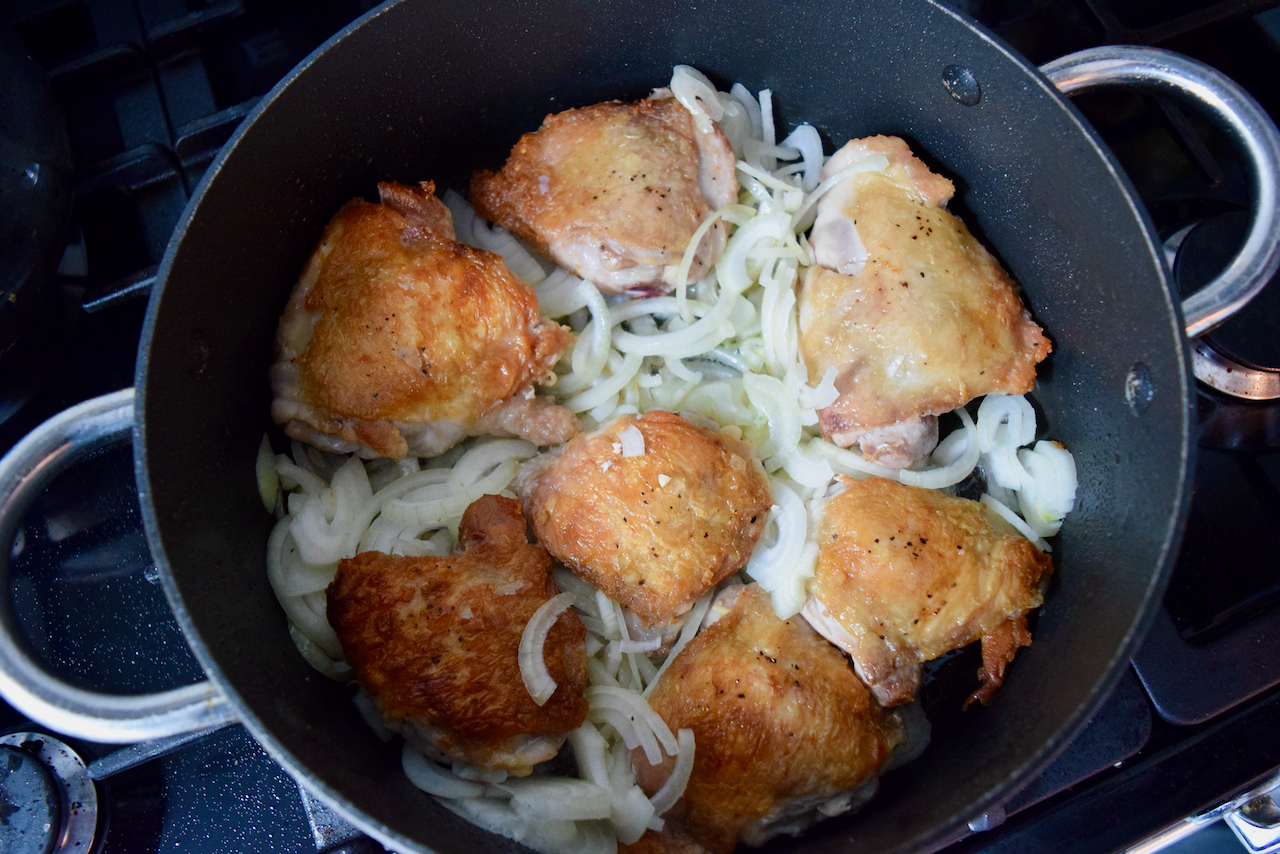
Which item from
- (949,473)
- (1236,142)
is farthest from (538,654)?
(1236,142)

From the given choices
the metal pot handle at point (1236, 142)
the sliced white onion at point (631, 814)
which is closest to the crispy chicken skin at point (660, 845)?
the sliced white onion at point (631, 814)

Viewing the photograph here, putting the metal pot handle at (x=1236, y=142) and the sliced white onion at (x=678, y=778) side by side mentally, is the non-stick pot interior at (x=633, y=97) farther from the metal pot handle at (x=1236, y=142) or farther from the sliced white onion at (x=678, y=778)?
the sliced white onion at (x=678, y=778)

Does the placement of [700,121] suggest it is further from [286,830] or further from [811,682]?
[286,830]

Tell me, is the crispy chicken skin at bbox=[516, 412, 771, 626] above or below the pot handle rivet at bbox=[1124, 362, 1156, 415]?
below

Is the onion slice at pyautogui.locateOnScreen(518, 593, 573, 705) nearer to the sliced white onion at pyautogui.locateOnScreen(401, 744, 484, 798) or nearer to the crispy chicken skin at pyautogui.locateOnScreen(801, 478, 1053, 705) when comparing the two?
the sliced white onion at pyautogui.locateOnScreen(401, 744, 484, 798)

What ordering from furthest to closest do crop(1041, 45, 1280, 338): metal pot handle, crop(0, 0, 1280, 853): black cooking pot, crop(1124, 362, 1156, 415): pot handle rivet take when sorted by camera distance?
crop(1124, 362, 1156, 415): pot handle rivet
crop(1041, 45, 1280, 338): metal pot handle
crop(0, 0, 1280, 853): black cooking pot

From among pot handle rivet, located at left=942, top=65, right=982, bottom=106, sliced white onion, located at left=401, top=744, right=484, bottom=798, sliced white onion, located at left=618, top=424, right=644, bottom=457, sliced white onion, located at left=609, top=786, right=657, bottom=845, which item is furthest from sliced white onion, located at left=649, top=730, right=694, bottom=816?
pot handle rivet, located at left=942, top=65, right=982, bottom=106

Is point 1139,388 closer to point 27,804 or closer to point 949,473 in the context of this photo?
point 949,473

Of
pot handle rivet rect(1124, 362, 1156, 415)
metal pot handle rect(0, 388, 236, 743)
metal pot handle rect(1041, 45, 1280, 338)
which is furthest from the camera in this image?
pot handle rivet rect(1124, 362, 1156, 415)
